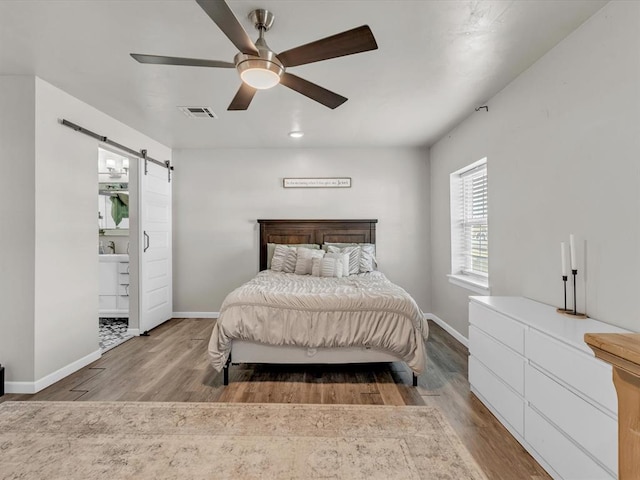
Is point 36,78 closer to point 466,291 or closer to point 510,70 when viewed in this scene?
point 510,70

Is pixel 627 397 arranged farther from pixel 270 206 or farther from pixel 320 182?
pixel 270 206

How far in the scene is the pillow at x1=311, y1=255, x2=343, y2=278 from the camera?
3.84 meters

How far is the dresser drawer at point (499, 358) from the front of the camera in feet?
6.42

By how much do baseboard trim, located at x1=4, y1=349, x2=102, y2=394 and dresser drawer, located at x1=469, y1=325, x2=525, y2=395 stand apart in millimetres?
3482

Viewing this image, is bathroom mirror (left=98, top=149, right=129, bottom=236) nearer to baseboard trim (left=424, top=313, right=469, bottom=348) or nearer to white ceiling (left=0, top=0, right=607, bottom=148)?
white ceiling (left=0, top=0, right=607, bottom=148)

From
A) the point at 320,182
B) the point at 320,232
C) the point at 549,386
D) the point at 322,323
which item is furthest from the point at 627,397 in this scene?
the point at 320,182

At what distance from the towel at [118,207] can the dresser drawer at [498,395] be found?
534cm

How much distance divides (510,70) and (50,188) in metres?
3.90

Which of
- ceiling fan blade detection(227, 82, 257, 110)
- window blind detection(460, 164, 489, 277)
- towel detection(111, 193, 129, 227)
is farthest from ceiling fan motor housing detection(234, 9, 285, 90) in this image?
towel detection(111, 193, 129, 227)

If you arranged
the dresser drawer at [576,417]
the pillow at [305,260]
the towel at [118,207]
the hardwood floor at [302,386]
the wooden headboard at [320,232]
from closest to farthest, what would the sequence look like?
the dresser drawer at [576,417] < the hardwood floor at [302,386] < the pillow at [305,260] < the wooden headboard at [320,232] < the towel at [118,207]

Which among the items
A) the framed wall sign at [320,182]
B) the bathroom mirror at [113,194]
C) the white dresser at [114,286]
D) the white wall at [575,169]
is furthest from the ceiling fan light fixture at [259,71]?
the bathroom mirror at [113,194]

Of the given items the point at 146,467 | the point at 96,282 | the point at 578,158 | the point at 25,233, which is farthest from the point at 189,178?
the point at 578,158

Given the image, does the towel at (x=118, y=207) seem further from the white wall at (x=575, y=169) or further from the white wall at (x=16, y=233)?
the white wall at (x=575, y=169)

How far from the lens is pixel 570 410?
1.55 metres
